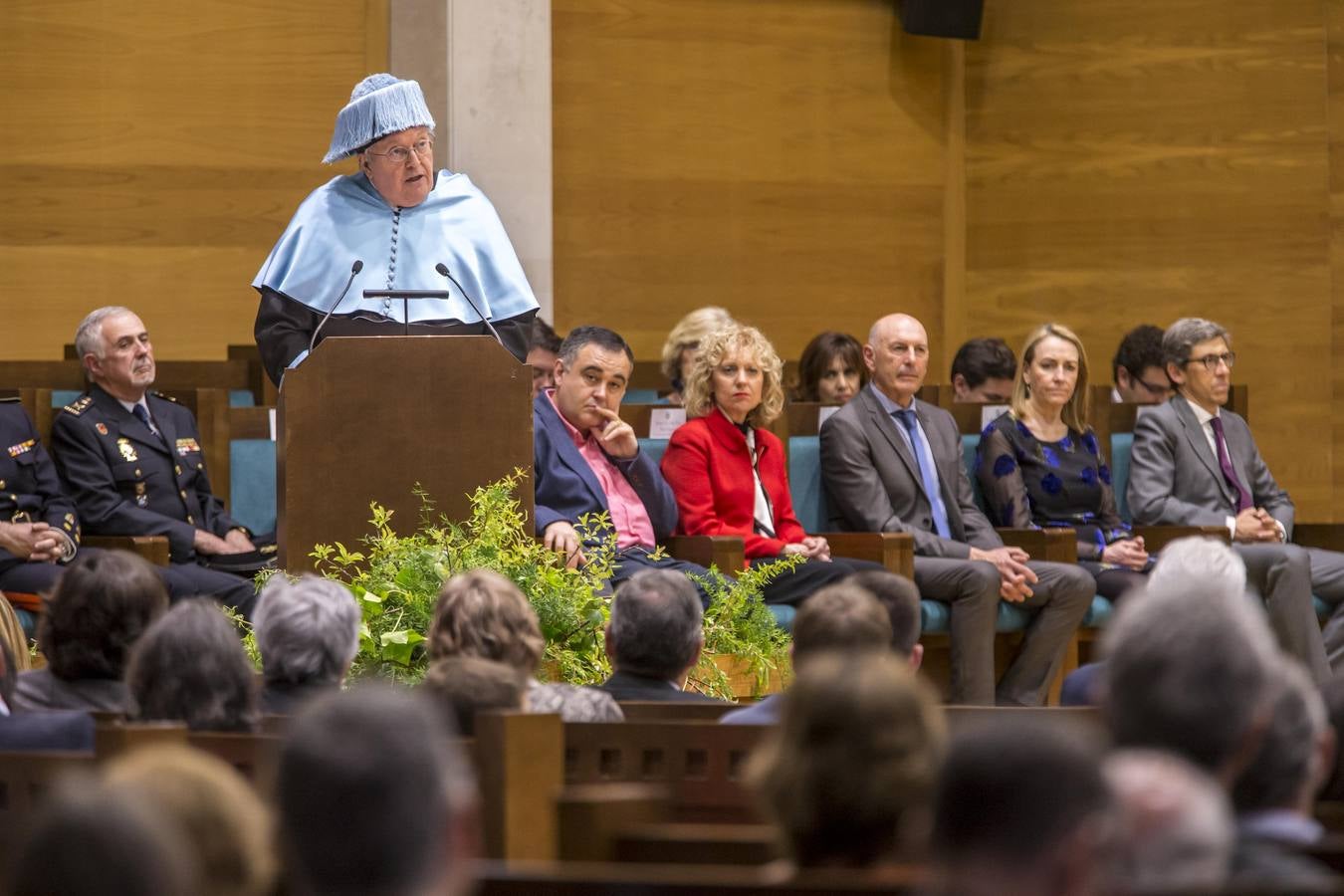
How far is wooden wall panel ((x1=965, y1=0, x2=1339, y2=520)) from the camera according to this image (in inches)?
321

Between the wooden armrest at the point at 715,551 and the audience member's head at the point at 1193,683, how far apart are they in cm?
320

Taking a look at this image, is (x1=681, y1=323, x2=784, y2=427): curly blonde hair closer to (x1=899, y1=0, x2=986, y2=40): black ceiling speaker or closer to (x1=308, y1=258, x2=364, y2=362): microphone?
(x1=308, y1=258, x2=364, y2=362): microphone

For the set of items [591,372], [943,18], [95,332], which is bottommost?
[591,372]

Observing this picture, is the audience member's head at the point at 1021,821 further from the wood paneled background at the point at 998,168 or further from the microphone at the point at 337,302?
the wood paneled background at the point at 998,168

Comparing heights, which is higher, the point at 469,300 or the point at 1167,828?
the point at 469,300

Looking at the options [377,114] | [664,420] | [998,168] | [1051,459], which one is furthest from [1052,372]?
[998,168]

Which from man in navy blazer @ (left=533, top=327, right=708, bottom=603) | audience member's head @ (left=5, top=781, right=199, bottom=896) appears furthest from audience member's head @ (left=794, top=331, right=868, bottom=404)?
audience member's head @ (left=5, top=781, right=199, bottom=896)

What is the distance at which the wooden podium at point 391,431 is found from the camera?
13.5 feet

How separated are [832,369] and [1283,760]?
15.2ft

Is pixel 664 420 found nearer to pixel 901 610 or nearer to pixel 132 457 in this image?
pixel 132 457

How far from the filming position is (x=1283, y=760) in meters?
1.79

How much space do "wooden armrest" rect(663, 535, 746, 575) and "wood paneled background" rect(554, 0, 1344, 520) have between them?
3029 millimetres

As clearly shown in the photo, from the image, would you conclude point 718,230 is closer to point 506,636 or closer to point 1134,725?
point 506,636

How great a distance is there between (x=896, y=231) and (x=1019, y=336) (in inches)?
27.5
